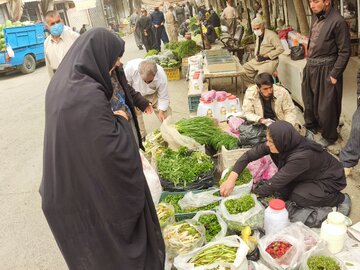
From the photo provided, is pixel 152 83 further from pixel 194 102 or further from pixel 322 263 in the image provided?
pixel 322 263

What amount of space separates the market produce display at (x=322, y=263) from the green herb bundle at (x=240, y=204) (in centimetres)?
66

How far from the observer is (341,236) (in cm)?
259

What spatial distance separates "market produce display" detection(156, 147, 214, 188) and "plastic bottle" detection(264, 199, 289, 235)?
94cm

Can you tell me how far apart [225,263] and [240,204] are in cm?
61

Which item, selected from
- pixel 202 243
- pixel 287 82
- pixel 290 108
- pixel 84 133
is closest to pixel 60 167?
pixel 84 133

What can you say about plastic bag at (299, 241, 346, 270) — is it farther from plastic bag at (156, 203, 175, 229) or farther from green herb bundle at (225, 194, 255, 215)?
plastic bag at (156, 203, 175, 229)

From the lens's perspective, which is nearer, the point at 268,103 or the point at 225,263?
the point at 225,263

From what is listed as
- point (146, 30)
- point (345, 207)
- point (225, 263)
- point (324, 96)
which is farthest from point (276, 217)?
point (146, 30)

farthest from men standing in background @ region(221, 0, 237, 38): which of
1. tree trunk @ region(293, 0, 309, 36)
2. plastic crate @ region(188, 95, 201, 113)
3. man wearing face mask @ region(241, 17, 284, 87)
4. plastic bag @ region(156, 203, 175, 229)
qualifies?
plastic bag @ region(156, 203, 175, 229)

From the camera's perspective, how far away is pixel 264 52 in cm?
679

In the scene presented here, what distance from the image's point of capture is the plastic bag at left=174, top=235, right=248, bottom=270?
96.1 inches

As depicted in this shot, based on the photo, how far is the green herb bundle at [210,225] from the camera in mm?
2907

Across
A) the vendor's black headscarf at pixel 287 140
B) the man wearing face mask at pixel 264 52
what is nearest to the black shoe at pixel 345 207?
the vendor's black headscarf at pixel 287 140

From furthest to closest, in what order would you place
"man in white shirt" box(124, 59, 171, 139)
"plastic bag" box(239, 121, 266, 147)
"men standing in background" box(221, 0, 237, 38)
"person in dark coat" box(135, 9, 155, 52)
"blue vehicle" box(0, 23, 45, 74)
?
"person in dark coat" box(135, 9, 155, 52) < "blue vehicle" box(0, 23, 45, 74) < "men standing in background" box(221, 0, 237, 38) < "man in white shirt" box(124, 59, 171, 139) < "plastic bag" box(239, 121, 266, 147)
